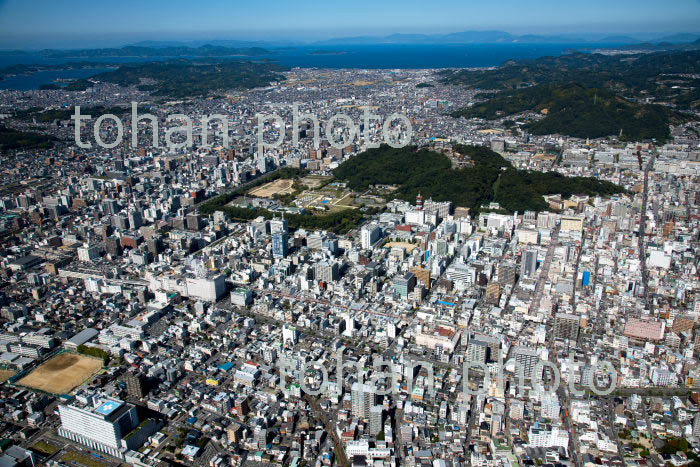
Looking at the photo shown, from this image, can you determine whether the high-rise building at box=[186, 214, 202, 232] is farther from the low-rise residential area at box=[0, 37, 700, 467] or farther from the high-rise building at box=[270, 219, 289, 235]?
the high-rise building at box=[270, 219, 289, 235]

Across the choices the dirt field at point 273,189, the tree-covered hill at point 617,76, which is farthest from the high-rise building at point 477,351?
the tree-covered hill at point 617,76

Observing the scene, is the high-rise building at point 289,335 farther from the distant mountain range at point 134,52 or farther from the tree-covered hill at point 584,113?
the distant mountain range at point 134,52

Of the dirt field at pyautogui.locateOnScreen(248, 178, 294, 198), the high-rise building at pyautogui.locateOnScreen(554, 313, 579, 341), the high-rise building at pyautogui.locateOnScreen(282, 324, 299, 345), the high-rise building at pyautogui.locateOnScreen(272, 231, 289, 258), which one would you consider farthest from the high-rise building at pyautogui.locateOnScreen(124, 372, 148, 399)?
the dirt field at pyautogui.locateOnScreen(248, 178, 294, 198)

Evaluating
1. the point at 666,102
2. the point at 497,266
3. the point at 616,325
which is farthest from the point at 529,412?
the point at 666,102

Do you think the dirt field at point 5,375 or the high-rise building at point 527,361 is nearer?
the high-rise building at point 527,361

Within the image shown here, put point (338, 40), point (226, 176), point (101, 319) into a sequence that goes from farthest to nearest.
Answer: point (338, 40)
point (226, 176)
point (101, 319)

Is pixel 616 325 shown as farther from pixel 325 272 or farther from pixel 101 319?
pixel 101 319

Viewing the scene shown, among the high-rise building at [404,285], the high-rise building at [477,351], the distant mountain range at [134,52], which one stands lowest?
the high-rise building at [477,351]
